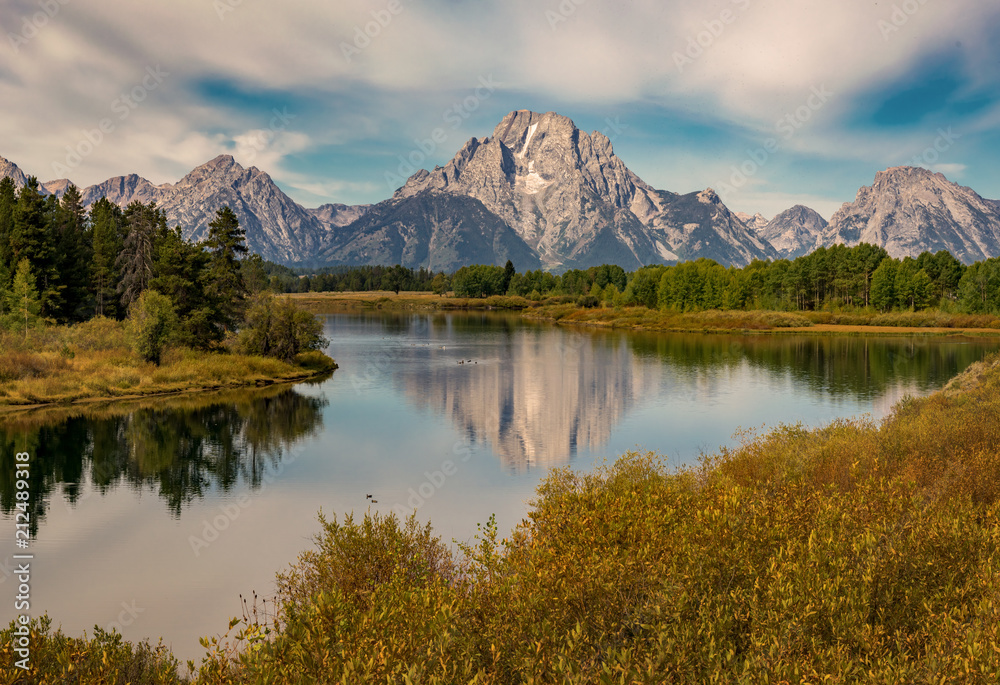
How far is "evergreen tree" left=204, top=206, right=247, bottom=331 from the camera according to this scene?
68.8m

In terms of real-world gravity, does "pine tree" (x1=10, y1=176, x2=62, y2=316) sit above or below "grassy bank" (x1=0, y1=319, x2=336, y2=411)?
above

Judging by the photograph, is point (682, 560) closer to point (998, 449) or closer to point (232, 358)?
point (998, 449)

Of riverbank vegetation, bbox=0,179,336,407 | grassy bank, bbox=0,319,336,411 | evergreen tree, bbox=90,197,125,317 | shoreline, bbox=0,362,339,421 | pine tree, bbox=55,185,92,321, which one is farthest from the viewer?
evergreen tree, bbox=90,197,125,317

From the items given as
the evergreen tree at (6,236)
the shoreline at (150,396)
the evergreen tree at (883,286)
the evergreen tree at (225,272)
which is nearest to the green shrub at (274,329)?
the evergreen tree at (225,272)

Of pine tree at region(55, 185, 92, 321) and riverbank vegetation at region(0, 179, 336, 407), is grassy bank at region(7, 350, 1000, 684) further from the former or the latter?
pine tree at region(55, 185, 92, 321)

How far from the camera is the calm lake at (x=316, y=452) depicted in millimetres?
20391

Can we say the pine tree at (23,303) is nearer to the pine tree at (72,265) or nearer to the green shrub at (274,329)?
the pine tree at (72,265)

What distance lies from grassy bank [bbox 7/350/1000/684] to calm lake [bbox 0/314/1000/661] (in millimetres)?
7060

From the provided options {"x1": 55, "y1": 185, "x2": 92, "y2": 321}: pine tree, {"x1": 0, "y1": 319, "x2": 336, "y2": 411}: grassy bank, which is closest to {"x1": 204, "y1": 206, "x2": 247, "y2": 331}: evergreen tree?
{"x1": 0, "y1": 319, "x2": 336, "y2": 411}: grassy bank

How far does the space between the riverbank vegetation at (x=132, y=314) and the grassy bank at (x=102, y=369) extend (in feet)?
0.33

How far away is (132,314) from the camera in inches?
2489

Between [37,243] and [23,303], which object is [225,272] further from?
[37,243]
